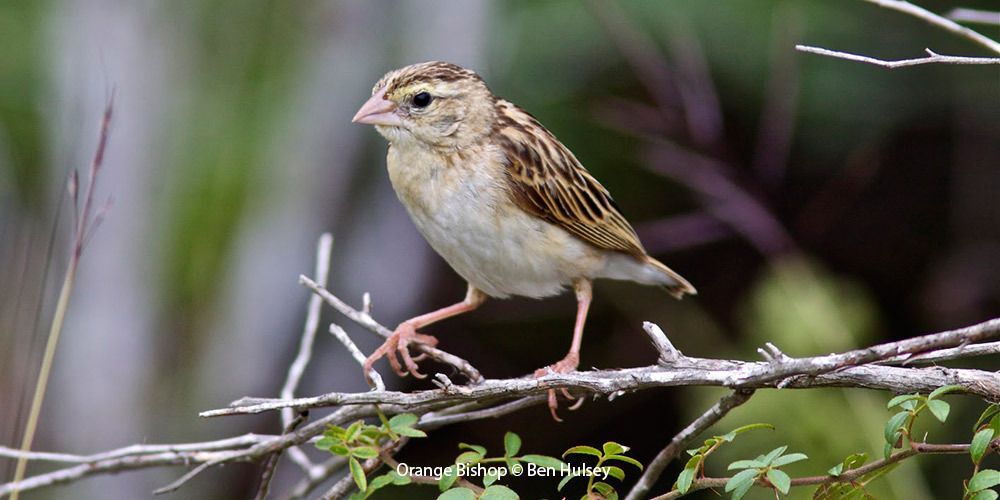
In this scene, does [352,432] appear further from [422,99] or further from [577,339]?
[422,99]

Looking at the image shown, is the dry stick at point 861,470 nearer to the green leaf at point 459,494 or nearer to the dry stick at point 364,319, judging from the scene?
the green leaf at point 459,494

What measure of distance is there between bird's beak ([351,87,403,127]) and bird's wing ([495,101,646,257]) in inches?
12.6

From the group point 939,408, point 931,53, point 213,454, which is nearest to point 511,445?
point 939,408

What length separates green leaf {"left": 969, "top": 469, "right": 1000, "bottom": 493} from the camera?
5.56 ft

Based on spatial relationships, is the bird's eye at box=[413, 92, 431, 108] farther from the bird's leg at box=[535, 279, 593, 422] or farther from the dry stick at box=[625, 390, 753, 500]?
the dry stick at box=[625, 390, 753, 500]

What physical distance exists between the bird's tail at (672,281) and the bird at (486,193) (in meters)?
0.10

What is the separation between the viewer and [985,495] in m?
1.73

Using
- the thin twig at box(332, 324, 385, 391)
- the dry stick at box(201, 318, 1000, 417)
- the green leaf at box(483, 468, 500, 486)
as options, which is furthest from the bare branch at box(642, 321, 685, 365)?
the thin twig at box(332, 324, 385, 391)

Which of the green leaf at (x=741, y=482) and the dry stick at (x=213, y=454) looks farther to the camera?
the dry stick at (x=213, y=454)

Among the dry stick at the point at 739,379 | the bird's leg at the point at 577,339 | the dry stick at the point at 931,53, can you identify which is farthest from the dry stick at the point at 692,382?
the bird's leg at the point at 577,339

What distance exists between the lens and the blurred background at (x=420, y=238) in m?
5.02

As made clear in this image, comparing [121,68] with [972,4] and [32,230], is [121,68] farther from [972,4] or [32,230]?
[972,4]

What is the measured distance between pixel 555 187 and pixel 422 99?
1.53 feet

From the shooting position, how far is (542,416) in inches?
222
